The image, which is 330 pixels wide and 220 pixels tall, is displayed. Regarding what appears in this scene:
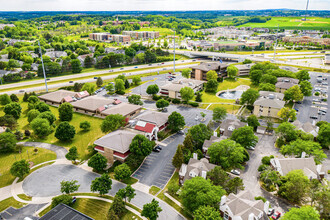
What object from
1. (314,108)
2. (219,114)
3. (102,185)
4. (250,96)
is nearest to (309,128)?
(250,96)

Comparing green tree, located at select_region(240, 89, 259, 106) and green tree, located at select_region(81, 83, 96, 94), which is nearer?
green tree, located at select_region(240, 89, 259, 106)

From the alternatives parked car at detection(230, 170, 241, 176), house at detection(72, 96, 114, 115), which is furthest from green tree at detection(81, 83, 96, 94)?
parked car at detection(230, 170, 241, 176)

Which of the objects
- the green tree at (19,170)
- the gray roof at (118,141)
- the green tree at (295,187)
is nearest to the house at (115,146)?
the gray roof at (118,141)

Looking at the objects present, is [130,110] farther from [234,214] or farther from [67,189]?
[234,214]

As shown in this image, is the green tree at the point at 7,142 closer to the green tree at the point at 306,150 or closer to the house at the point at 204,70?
the green tree at the point at 306,150

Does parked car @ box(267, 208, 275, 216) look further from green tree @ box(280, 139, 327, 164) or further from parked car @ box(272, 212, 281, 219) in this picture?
green tree @ box(280, 139, 327, 164)

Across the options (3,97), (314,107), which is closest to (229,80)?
(314,107)

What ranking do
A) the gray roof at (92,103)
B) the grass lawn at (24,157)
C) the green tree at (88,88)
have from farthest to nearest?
the green tree at (88,88), the gray roof at (92,103), the grass lawn at (24,157)
